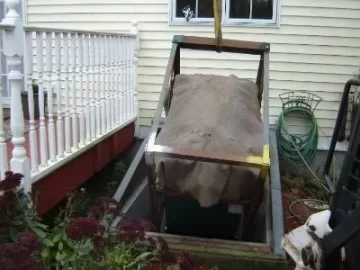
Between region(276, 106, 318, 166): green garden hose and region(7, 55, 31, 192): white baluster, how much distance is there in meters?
3.97

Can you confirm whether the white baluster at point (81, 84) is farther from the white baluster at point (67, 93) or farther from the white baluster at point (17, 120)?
the white baluster at point (17, 120)

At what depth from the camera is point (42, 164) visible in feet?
11.6

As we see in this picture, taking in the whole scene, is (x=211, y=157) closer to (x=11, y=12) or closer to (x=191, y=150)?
(x=191, y=150)

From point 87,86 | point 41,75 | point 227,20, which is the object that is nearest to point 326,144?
point 227,20

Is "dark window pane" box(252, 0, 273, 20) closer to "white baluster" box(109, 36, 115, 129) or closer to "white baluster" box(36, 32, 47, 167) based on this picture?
"white baluster" box(109, 36, 115, 129)

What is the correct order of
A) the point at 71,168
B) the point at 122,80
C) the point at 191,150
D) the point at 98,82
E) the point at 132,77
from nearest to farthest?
the point at 191,150
the point at 71,168
the point at 98,82
the point at 122,80
the point at 132,77

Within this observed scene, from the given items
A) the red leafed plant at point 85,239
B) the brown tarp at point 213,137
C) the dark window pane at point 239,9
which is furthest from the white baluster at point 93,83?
the dark window pane at point 239,9

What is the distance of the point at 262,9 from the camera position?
6359 mm

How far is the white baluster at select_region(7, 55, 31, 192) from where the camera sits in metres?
3.06

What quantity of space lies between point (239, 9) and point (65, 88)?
3.28 metres

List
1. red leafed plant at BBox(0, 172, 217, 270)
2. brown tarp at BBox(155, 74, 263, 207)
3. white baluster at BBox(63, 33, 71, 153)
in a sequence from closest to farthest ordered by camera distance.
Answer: red leafed plant at BBox(0, 172, 217, 270)
brown tarp at BBox(155, 74, 263, 207)
white baluster at BBox(63, 33, 71, 153)

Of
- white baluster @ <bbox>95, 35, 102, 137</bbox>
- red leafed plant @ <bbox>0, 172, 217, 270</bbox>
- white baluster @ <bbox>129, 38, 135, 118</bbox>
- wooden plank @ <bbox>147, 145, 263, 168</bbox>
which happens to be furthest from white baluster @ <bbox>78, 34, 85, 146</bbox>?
white baluster @ <bbox>129, 38, 135, 118</bbox>

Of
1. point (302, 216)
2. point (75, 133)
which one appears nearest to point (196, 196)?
point (75, 133)

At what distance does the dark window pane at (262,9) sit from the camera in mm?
6328
